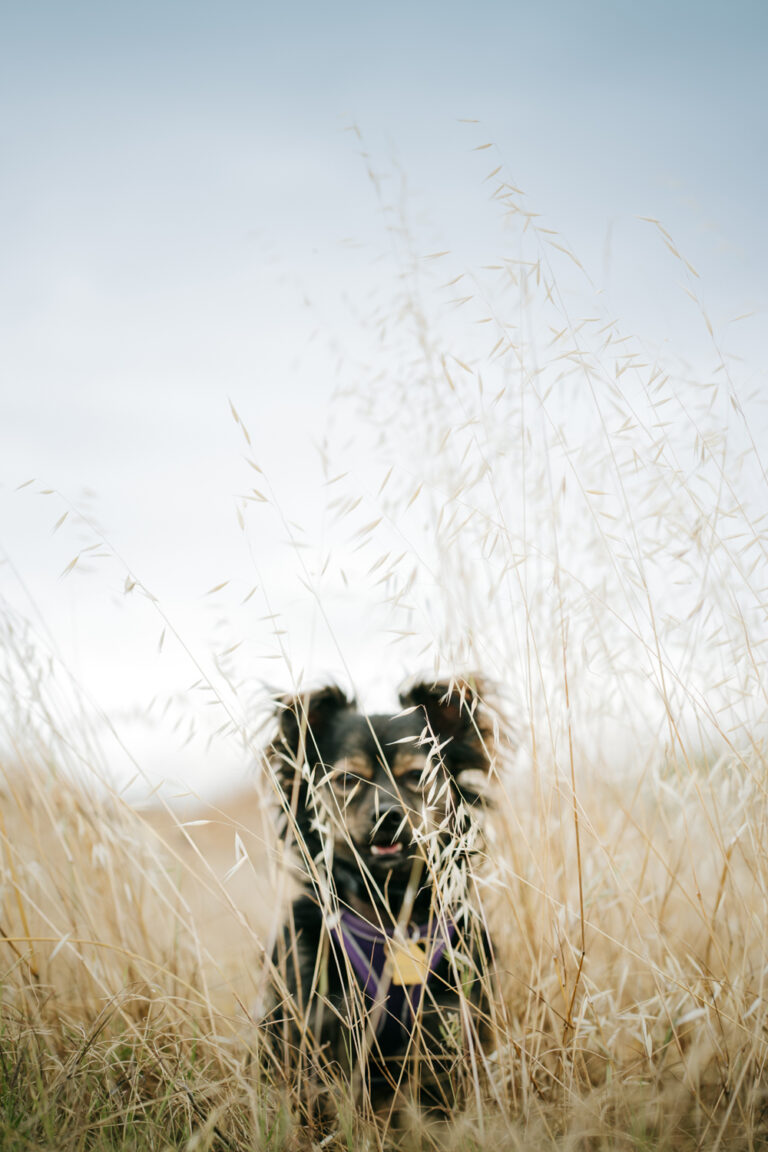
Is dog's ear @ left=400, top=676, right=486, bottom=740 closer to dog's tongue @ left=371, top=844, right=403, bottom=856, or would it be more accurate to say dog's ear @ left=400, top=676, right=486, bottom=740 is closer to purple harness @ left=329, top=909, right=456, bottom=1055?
dog's tongue @ left=371, top=844, right=403, bottom=856

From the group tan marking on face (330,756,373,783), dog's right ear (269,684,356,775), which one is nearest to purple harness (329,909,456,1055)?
tan marking on face (330,756,373,783)

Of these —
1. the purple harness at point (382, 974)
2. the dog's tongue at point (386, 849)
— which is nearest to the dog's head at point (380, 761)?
the dog's tongue at point (386, 849)

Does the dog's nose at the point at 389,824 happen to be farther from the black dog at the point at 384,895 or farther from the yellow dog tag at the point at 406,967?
the yellow dog tag at the point at 406,967

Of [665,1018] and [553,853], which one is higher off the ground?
[553,853]

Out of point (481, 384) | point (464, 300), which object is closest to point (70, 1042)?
point (481, 384)

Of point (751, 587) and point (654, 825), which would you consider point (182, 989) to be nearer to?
point (654, 825)

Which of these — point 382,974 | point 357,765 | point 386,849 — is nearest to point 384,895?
point 386,849

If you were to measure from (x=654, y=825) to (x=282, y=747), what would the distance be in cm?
128

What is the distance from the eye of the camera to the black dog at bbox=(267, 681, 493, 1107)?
1.85 metres

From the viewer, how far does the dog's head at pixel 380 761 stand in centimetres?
234

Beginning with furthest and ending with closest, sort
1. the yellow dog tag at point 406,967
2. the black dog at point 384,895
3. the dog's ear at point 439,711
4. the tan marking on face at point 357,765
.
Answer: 1. the dog's ear at point 439,711
2. the tan marking on face at point 357,765
3. the yellow dog tag at point 406,967
4. the black dog at point 384,895

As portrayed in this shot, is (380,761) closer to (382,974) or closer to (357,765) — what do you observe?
(357,765)

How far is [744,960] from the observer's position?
1897 mm

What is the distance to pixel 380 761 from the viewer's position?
2.45 meters
